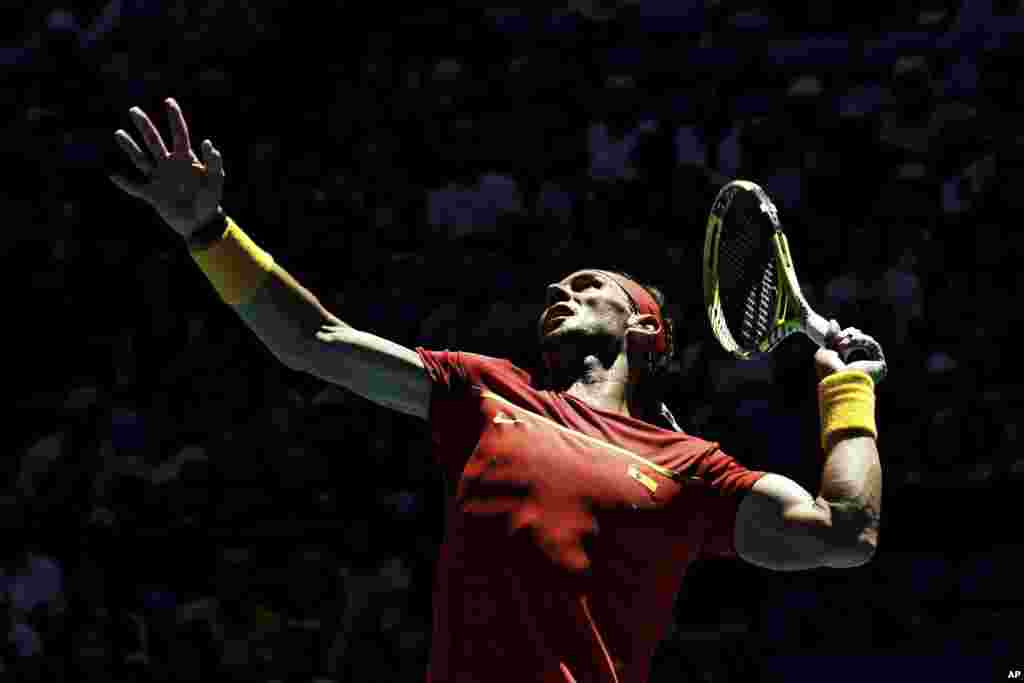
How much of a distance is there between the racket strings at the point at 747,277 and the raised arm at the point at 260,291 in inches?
45.0

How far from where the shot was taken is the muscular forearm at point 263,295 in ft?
12.4

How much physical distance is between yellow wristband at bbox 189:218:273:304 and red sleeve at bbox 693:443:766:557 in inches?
41.4

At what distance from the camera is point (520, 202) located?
7.75 metres

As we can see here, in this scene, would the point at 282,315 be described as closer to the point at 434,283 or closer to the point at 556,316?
the point at 556,316

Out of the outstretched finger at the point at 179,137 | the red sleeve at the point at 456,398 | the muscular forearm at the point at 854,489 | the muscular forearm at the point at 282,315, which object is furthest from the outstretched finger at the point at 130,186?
the muscular forearm at the point at 854,489

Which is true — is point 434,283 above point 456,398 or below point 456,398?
below

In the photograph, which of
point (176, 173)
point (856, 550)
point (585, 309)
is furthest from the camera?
point (585, 309)

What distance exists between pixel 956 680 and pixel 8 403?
4.52 meters

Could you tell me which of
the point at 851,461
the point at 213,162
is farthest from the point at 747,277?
the point at 213,162

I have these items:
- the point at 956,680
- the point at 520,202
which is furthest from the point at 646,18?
the point at 956,680

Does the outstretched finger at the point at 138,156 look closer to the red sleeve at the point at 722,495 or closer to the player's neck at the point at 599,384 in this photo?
the player's neck at the point at 599,384

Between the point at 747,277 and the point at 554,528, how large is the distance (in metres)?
1.37

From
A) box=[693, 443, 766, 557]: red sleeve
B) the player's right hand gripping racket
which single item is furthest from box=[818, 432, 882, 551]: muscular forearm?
the player's right hand gripping racket

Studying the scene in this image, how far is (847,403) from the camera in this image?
375 cm
